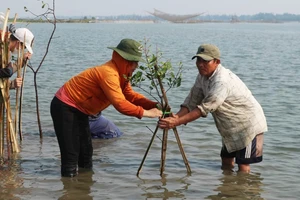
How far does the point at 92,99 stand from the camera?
7125 millimetres

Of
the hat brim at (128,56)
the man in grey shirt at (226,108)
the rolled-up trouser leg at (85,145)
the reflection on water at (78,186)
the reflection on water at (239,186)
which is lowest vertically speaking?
the reflection on water at (239,186)

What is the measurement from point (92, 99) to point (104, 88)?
0.35 metres

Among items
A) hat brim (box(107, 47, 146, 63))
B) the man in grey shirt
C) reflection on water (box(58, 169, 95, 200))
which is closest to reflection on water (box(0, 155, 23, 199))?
reflection on water (box(58, 169, 95, 200))

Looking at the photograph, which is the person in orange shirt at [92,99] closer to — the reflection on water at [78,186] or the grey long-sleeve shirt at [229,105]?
the reflection on water at [78,186]

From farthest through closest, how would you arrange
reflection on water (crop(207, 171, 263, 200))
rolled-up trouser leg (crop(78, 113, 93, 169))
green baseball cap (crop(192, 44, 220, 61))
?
reflection on water (crop(207, 171, 263, 200)) < rolled-up trouser leg (crop(78, 113, 93, 169)) < green baseball cap (crop(192, 44, 220, 61))

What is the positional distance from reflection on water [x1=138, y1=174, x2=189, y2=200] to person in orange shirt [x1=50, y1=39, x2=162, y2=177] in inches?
39.3

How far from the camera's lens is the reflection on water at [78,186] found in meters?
7.33

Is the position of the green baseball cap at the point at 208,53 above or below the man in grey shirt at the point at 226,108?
above

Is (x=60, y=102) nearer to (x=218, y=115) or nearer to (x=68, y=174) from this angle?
(x=68, y=174)

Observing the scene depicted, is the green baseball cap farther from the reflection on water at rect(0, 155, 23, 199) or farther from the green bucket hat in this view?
the reflection on water at rect(0, 155, 23, 199)

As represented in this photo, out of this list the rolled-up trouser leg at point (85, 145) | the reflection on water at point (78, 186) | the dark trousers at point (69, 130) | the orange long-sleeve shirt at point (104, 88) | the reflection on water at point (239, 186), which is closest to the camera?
the orange long-sleeve shirt at point (104, 88)

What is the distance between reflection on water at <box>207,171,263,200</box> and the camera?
7.61m

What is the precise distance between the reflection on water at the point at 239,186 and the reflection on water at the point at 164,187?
428 mm

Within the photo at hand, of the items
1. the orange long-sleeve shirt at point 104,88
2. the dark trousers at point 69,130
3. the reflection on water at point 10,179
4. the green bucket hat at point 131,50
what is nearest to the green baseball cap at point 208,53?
the green bucket hat at point 131,50
